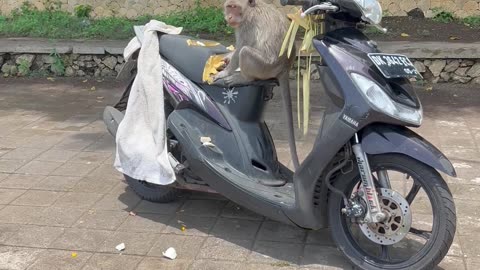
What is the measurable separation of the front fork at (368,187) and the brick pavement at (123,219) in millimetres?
445

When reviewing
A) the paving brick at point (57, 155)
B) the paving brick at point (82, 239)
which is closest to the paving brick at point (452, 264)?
the paving brick at point (82, 239)

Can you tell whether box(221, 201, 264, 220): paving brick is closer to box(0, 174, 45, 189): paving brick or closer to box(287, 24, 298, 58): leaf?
box(287, 24, 298, 58): leaf

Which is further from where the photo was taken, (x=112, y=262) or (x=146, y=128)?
(x=146, y=128)

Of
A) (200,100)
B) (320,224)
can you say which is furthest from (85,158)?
(320,224)

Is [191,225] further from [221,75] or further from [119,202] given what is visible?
[221,75]

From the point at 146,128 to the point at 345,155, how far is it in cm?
136

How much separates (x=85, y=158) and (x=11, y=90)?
3036 millimetres

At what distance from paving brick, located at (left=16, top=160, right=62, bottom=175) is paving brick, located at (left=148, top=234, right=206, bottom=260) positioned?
1.52 metres

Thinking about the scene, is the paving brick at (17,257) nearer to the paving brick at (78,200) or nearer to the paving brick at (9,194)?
the paving brick at (78,200)

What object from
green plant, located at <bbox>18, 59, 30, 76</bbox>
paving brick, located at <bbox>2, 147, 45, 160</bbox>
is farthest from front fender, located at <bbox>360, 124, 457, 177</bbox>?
green plant, located at <bbox>18, 59, 30, 76</bbox>

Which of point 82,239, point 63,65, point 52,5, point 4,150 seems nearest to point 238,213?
point 82,239

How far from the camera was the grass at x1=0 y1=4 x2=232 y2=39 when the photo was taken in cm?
866

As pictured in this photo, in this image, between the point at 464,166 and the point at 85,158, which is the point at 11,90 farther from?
the point at 464,166

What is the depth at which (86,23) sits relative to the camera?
9031 mm
